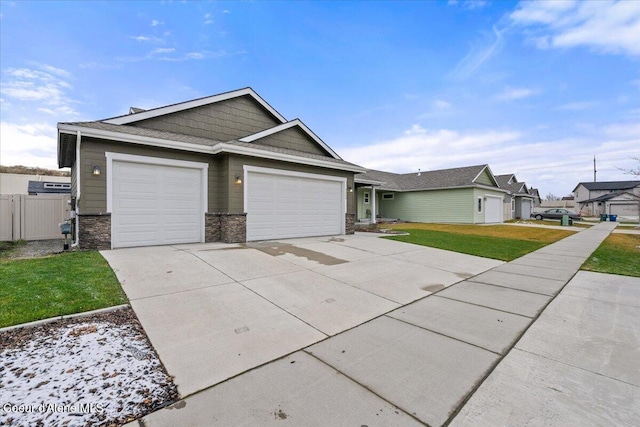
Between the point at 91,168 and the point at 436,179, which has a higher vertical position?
the point at 436,179

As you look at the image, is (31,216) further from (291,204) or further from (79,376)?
(79,376)

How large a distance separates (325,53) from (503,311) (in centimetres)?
1451

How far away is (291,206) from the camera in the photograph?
1124 centimetres

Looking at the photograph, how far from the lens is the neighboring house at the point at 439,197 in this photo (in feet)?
72.0

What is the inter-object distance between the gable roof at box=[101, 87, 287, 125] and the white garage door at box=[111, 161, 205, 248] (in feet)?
7.64

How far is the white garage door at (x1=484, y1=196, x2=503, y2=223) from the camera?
78.5 feet

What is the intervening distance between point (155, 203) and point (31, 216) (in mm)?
6028

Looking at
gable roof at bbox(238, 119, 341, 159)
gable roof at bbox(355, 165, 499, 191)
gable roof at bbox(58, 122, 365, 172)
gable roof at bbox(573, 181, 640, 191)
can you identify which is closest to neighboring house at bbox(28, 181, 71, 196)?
gable roof at bbox(58, 122, 365, 172)

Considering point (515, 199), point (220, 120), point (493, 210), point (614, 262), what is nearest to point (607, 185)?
point (515, 199)

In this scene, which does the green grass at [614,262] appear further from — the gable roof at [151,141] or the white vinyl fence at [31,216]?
the white vinyl fence at [31,216]

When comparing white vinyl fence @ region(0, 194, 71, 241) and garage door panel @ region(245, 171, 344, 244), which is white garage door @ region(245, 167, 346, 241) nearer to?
garage door panel @ region(245, 171, 344, 244)

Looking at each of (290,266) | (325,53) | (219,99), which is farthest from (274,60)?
(290,266)

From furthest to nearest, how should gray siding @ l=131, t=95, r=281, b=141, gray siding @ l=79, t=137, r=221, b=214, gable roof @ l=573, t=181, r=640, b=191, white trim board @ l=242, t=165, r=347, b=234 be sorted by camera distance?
gable roof @ l=573, t=181, r=640, b=191, gray siding @ l=131, t=95, r=281, b=141, white trim board @ l=242, t=165, r=347, b=234, gray siding @ l=79, t=137, r=221, b=214

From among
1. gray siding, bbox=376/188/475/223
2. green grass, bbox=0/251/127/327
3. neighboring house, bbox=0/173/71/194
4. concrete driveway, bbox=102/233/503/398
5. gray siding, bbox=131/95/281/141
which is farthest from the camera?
neighboring house, bbox=0/173/71/194
